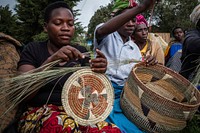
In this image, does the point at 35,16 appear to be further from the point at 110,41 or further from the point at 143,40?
the point at 110,41

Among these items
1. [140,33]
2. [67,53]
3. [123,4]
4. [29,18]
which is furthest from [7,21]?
[67,53]

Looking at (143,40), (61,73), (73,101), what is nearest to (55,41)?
(61,73)

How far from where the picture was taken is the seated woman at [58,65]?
1539mm

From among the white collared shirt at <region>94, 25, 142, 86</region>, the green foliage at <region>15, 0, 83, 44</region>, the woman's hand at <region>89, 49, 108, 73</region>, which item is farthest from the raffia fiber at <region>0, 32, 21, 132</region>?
the green foliage at <region>15, 0, 83, 44</region>

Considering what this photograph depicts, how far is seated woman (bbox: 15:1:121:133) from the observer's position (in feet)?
5.05

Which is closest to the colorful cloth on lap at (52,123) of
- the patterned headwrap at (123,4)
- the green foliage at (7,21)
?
the patterned headwrap at (123,4)

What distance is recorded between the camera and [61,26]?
1.85 metres

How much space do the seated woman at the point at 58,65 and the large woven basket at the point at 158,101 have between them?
0.20 metres

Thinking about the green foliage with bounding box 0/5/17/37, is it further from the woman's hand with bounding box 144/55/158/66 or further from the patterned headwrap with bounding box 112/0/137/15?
the woman's hand with bounding box 144/55/158/66

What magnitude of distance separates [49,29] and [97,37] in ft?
1.34

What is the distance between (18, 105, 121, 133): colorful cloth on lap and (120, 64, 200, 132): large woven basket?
0.67 feet

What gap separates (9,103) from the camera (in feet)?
5.34

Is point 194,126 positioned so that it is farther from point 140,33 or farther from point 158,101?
point 140,33

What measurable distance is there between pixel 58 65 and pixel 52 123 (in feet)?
1.44
